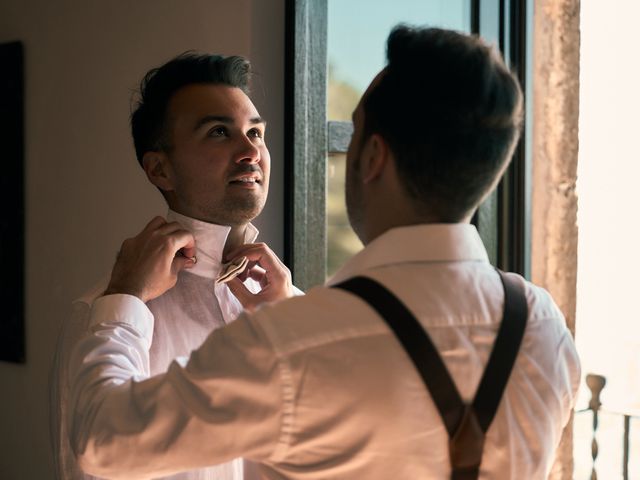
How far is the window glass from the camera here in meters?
2.74

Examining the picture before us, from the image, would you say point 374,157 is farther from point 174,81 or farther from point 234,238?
point 174,81

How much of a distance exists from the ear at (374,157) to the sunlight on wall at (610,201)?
6.22ft

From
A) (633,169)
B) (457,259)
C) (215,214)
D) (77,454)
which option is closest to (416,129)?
(457,259)

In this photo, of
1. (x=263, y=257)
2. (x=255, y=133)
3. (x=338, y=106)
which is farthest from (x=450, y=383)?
(x=338, y=106)

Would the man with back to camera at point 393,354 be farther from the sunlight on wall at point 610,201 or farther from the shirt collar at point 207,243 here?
the sunlight on wall at point 610,201

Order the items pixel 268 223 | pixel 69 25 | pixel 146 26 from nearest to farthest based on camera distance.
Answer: pixel 268 223
pixel 146 26
pixel 69 25

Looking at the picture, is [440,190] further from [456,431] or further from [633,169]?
[633,169]

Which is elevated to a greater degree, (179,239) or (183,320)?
(179,239)

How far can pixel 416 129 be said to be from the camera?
1.16 m

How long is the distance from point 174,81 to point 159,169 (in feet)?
0.69

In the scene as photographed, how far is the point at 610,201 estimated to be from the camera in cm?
301

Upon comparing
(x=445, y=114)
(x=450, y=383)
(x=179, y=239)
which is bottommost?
A: (x=450, y=383)

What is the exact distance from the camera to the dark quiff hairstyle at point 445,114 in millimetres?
1147

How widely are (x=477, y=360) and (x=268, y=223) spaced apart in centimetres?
155
